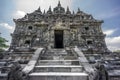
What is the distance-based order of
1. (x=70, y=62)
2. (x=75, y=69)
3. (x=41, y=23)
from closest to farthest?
(x=75, y=69), (x=70, y=62), (x=41, y=23)

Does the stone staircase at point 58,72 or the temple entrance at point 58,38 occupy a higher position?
the temple entrance at point 58,38

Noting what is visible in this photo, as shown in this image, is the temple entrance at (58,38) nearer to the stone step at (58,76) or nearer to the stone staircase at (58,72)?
the stone staircase at (58,72)

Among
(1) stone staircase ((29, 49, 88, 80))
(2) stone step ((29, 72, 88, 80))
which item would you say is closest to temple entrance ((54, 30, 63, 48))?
(1) stone staircase ((29, 49, 88, 80))

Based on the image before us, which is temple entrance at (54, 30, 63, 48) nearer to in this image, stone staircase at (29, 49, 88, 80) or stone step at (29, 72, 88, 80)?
stone staircase at (29, 49, 88, 80)

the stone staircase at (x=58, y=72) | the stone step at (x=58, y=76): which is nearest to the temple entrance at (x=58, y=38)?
the stone staircase at (x=58, y=72)

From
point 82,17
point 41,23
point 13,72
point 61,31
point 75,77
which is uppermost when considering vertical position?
point 82,17

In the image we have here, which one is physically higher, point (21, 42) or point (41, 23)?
point (41, 23)

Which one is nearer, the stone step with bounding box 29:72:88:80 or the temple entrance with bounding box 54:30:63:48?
the stone step with bounding box 29:72:88:80

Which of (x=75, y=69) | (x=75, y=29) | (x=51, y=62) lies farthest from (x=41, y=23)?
(x=75, y=69)

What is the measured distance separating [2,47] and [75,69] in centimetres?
1758

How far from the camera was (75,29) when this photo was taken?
1630 centimetres

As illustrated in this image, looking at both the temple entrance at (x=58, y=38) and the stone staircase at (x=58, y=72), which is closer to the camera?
the stone staircase at (x=58, y=72)

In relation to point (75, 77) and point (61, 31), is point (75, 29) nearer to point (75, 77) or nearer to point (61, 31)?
point (61, 31)

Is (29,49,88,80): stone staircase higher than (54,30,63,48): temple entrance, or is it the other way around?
(54,30,63,48): temple entrance
